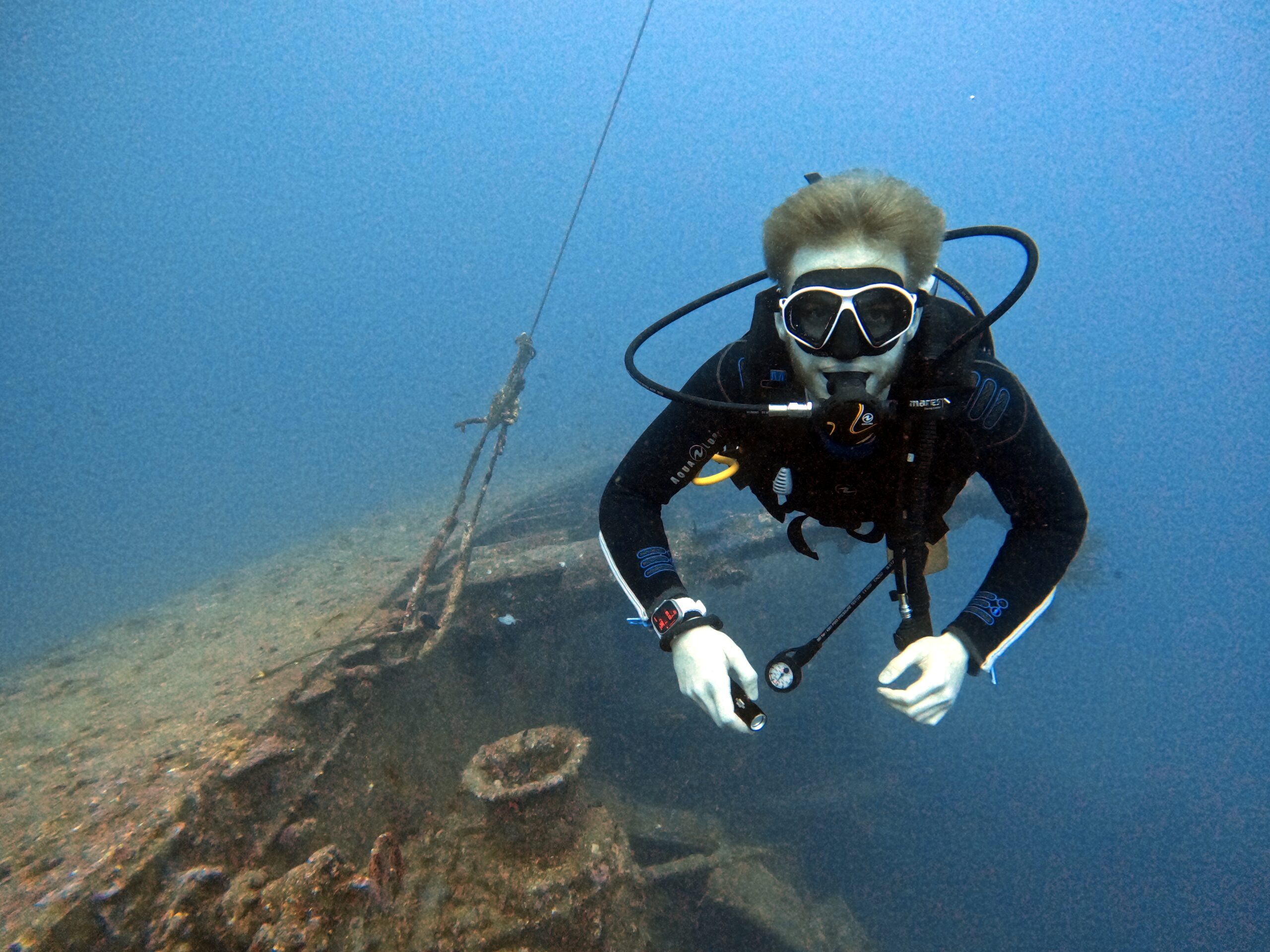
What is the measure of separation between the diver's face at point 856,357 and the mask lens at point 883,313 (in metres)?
0.07

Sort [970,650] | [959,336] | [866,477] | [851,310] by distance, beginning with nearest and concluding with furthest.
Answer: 1. [970,650]
2. [851,310]
3. [959,336]
4. [866,477]

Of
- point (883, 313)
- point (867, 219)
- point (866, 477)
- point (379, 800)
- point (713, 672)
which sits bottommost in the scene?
point (379, 800)

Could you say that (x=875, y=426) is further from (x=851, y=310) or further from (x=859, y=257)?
(x=859, y=257)

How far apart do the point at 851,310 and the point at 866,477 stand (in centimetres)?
69

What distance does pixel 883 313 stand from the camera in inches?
77.8

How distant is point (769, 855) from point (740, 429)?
5209 mm

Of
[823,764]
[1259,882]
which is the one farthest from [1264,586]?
[823,764]

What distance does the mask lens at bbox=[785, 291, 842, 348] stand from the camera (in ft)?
6.45

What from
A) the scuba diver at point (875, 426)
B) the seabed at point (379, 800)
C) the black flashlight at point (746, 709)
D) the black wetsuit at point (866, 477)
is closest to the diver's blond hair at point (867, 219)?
the scuba diver at point (875, 426)

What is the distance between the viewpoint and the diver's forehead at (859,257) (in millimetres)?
1983

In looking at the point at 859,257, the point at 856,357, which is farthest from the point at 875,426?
the point at 859,257

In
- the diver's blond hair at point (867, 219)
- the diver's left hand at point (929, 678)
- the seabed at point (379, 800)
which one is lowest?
the seabed at point (379, 800)

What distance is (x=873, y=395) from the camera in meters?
2.03

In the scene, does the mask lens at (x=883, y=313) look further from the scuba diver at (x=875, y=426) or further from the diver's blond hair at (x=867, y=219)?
the diver's blond hair at (x=867, y=219)
